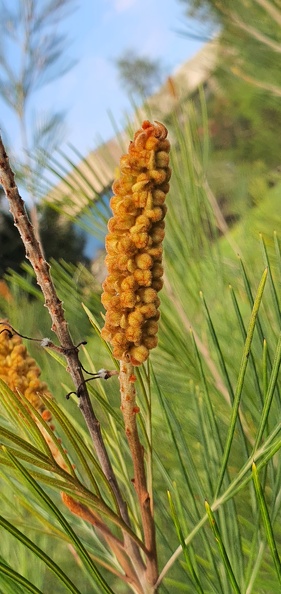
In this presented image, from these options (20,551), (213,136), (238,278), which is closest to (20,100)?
(238,278)

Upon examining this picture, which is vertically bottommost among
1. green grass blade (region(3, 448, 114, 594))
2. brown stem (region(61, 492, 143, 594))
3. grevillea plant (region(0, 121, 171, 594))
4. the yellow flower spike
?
green grass blade (region(3, 448, 114, 594))

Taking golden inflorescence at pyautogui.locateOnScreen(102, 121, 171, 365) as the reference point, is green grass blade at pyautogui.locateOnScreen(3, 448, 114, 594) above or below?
below

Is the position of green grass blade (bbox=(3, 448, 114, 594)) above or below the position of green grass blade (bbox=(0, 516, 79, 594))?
above

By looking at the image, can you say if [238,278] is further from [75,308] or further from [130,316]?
[130,316]

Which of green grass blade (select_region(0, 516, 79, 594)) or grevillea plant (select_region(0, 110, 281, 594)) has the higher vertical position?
grevillea plant (select_region(0, 110, 281, 594))

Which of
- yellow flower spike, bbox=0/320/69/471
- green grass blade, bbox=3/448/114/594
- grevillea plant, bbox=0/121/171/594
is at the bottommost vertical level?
green grass blade, bbox=3/448/114/594
